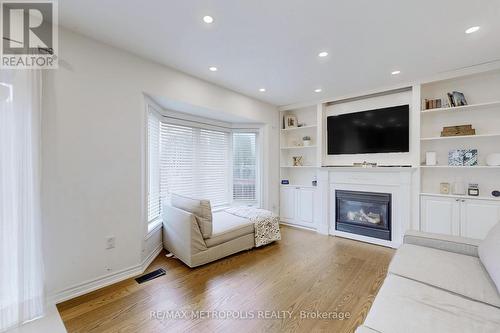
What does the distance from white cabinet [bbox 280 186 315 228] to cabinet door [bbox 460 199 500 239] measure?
7.13 ft

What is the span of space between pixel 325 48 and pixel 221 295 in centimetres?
282

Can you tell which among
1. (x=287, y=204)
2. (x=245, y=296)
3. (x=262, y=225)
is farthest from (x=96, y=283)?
(x=287, y=204)

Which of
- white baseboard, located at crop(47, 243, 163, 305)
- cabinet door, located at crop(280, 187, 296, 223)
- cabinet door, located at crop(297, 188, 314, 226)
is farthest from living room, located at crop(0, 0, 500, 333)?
cabinet door, located at crop(280, 187, 296, 223)

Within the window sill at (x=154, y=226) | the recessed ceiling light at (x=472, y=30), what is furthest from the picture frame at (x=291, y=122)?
the window sill at (x=154, y=226)

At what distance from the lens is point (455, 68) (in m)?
2.90

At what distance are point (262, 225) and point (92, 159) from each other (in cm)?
239

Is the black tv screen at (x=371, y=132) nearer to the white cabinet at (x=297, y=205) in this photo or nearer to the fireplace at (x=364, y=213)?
the fireplace at (x=364, y=213)

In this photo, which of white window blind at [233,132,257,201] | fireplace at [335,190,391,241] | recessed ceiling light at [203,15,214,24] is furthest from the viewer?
white window blind at [233,132,257,201]

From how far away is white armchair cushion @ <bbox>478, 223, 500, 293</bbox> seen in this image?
136cm

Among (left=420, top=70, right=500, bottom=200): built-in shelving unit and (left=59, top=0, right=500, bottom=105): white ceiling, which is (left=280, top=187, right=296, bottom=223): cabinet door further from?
(left=59, top=0, right=500, bottom=105): white ceiling

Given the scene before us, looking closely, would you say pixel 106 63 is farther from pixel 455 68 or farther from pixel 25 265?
pixel 455 68

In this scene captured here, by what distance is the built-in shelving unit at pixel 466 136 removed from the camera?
2932mm

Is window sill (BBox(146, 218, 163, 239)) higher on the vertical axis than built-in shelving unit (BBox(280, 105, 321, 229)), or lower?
lower

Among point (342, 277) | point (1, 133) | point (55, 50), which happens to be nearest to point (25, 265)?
point (1, 133)
